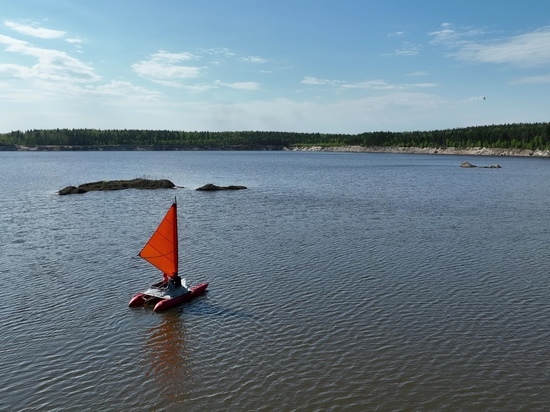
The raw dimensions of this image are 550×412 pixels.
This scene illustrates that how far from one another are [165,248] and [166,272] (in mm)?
1314

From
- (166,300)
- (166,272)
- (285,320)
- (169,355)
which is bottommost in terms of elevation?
(169,355)

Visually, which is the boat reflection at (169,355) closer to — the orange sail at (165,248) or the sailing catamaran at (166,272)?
the sailing catamaran at (166,272)

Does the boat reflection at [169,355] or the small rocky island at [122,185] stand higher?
the small rocky island at [122,185]

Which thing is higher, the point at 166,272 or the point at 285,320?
the point at 166,272

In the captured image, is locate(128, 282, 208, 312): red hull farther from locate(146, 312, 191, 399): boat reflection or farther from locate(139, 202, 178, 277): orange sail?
locate(139, 202, 178, 277): orange sail

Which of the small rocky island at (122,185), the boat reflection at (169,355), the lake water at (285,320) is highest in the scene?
the small rocky island at (122,185)

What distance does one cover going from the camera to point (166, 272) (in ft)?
84.4

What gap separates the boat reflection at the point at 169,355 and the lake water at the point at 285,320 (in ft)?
0.26

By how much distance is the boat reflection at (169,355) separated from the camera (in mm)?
16766

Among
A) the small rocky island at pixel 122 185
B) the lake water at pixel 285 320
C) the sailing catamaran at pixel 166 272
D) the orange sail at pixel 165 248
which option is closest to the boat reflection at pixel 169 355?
the lake water at pixel 285 320

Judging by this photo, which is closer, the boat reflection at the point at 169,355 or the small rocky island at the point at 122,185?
the boat reflection at the point at 169,355

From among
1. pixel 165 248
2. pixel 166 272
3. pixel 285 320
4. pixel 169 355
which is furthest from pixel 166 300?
pixel 285 320

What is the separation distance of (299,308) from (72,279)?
14.0m

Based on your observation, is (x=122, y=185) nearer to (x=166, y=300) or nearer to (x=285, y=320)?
(x=166, y=300)
